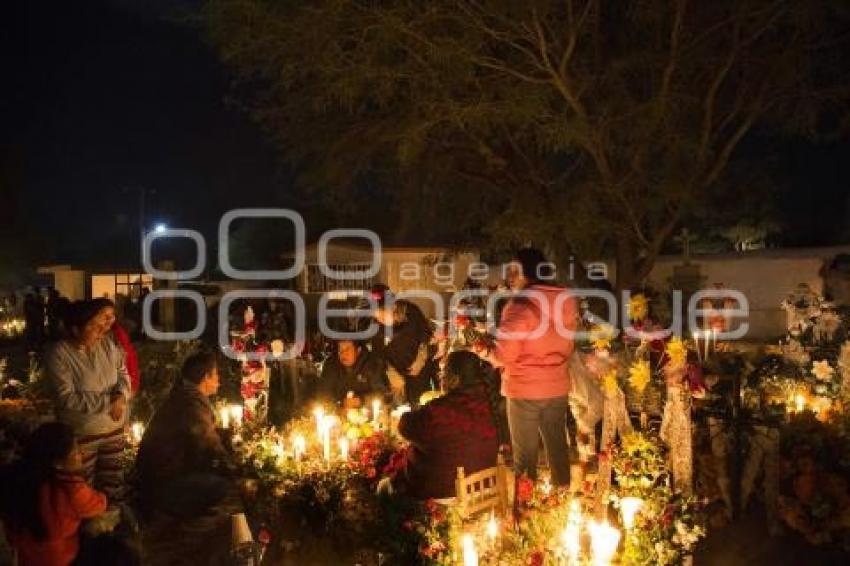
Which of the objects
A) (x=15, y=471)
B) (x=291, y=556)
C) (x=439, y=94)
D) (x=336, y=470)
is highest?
(x=439, y=94)

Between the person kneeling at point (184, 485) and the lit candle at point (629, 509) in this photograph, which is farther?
the person kneeling at point (184, 485)

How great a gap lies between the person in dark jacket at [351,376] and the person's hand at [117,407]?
238cm

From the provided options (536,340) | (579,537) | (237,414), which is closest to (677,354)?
(536,340)

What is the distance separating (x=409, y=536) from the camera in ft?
15.1

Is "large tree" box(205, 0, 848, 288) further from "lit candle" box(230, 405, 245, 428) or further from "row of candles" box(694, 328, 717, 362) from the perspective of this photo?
"lit candle" box(230, 405, 245, 428)

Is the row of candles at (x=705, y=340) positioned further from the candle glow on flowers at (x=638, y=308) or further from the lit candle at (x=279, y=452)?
the lit candle at (x=279, y=452)

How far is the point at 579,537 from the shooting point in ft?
13.7

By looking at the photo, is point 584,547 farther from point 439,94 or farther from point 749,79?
point 749,79

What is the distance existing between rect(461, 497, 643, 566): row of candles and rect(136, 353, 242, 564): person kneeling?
1.84 metres

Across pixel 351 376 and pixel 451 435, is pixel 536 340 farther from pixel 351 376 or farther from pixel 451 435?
pixel 351 376

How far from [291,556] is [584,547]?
199cm

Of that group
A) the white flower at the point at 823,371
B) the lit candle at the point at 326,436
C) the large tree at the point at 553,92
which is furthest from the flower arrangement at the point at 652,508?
the large tree at the point at 553,92

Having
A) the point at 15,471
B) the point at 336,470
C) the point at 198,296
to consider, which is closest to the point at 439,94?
the point at 336,470

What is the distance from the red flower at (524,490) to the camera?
460cm
